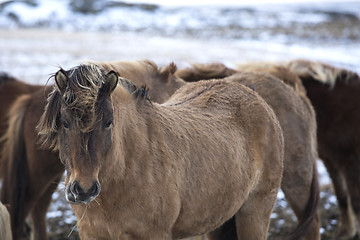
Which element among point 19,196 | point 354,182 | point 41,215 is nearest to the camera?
point 19,196

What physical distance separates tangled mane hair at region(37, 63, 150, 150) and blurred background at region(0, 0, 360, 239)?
2.85 metres

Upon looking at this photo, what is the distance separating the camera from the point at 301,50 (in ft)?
56.9

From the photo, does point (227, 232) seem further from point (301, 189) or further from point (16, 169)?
point (16, 169)

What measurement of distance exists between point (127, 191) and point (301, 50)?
15.8m

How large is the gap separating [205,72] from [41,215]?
2.18 m

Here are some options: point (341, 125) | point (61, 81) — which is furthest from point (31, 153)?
point (341, 125)

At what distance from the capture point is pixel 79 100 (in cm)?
229

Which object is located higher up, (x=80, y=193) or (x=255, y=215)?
(x=80, y=193)

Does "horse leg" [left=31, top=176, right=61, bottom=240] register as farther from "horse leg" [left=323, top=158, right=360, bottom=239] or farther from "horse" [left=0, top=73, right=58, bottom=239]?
"horse leg" [left=323, top=158, right=360, bottom=239]

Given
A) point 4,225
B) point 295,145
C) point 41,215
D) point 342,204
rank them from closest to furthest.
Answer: point 4,225
point 295,145
point 41,215
point 342,204

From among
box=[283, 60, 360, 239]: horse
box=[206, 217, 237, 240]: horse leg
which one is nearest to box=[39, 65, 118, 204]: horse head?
box=[206, 217, 237, 240]: horse leg

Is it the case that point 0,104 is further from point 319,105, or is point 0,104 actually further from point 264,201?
point 319,105

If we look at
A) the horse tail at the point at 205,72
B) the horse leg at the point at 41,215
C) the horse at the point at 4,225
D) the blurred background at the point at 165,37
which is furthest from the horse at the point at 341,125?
the horse at the point at 4,225

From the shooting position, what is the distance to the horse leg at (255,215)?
3266 millimetres
